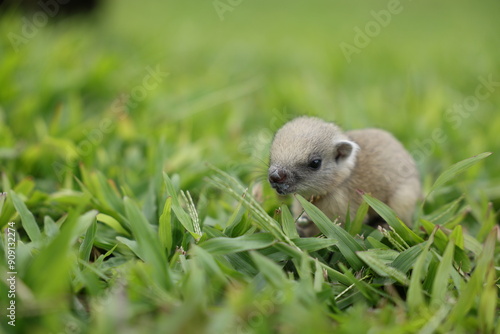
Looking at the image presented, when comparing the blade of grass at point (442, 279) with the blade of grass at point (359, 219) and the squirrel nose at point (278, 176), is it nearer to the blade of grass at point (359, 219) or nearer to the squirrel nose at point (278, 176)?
the blade of grass at point (359, 219)

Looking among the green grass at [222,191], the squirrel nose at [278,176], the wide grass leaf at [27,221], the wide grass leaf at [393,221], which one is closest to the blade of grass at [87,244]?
the green grass at [222,191]

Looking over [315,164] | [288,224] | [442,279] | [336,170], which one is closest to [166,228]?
[288,224]

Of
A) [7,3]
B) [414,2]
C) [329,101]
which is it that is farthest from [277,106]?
[414,2]

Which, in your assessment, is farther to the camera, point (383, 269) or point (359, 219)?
point (359, 219)

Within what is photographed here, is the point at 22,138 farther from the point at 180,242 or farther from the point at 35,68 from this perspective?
the point at 180,242

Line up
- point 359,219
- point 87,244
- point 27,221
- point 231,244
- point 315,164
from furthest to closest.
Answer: point 315,164, point 359,219, point 27,221, point 87,244, point 231,244

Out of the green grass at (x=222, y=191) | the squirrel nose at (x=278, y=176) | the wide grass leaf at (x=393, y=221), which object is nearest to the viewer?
the green grass at (x=222, y=191)

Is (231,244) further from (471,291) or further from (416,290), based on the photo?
(471,291)
